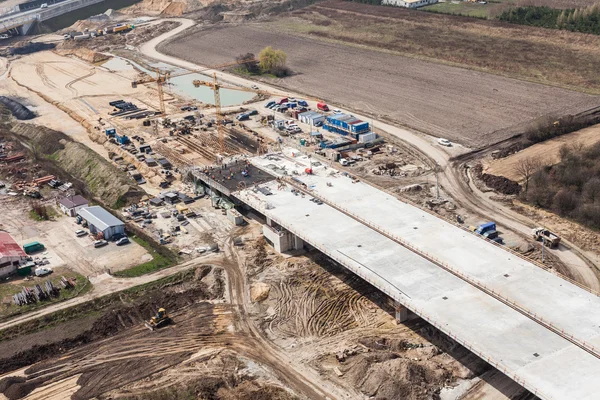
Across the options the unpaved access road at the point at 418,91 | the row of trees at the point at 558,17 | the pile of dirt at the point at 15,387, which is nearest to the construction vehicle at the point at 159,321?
the pile of dirt at the point at 15,387

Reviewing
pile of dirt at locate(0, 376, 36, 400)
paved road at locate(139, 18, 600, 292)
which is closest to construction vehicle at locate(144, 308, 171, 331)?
pile of dirt at locate(0, 376, 36, 400)

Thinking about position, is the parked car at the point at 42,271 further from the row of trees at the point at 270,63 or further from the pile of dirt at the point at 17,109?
the row of trees at the point at 270,63

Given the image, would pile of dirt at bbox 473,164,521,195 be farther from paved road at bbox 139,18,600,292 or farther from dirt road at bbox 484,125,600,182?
paved road at bbox 139,18,600,292

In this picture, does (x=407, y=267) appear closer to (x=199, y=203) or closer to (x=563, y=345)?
(x=563, y=345)

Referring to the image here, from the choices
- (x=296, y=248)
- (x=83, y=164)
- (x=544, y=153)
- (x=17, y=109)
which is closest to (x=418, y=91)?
(x=544, y=153)

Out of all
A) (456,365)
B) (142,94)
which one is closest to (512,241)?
(456,365)

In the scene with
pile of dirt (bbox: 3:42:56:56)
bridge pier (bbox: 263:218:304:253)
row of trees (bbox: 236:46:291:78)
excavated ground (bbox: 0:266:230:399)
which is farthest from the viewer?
pile of dirt (bbox: 3:42:56:56)

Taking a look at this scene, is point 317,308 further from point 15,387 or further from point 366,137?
point 366,137
